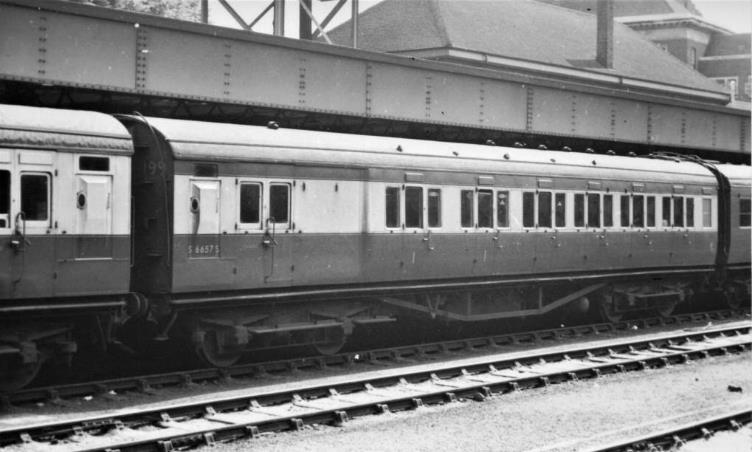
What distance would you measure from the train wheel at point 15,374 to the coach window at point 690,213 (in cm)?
1610

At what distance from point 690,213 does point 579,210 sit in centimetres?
450

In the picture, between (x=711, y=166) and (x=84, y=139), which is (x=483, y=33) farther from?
(x=84, y=139)

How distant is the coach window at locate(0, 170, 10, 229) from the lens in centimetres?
1226

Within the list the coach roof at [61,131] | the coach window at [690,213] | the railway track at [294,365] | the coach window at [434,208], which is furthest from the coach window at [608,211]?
the coach roof at [61,131]

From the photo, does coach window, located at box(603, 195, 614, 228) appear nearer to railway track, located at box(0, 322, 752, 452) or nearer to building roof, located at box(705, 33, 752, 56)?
railway track, located at box(0, 322, 752, 452)

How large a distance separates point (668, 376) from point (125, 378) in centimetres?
811

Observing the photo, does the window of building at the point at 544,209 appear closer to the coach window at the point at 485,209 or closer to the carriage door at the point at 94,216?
the coach window at the point at 485,209

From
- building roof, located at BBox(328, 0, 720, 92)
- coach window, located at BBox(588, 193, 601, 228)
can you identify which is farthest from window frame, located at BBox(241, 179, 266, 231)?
building roof, located at BBox(328, 0, 720, 92)

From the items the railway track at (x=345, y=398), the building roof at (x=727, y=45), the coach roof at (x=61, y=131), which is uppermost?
the building roof at (x=727, y=45)

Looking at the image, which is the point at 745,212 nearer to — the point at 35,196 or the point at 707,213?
the point at 707,213

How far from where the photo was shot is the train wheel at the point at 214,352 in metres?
15.0

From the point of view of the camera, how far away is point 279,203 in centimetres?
1531

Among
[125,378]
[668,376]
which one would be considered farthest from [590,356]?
[125,378]

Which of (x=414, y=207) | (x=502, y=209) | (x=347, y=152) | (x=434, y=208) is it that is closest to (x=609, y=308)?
(x=502, y=209)
